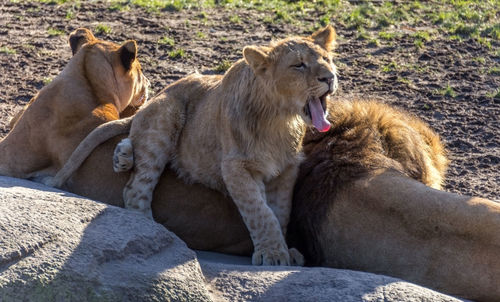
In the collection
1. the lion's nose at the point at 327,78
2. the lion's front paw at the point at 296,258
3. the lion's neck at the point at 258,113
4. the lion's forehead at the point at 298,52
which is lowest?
the lion's front paw at the point at 296,258

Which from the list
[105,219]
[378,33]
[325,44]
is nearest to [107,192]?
[105,219]

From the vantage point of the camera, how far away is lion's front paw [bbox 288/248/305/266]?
4742mm

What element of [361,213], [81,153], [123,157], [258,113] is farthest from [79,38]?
[361,213]

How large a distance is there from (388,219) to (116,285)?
157 cm

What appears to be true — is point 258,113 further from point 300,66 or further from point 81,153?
point 81,153

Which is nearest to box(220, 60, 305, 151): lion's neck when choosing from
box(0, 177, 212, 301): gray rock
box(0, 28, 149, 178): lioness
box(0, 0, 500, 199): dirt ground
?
box(0, 177, 212, 301): gray rock

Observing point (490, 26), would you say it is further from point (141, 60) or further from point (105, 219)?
point (105, 219)

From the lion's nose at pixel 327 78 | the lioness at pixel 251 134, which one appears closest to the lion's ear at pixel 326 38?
the lioness at pixel 251 134

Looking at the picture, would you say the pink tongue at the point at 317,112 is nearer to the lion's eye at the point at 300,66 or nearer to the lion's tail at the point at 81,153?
the lion's eye at the point at 300,66

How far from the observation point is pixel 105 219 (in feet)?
14.0

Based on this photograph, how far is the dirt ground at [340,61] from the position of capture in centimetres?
743

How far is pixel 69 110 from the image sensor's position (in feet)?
18.6

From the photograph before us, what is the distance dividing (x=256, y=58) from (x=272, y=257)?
1086 mm

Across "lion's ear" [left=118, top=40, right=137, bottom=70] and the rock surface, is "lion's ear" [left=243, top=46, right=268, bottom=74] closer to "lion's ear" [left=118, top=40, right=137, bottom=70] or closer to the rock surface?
the rock surface
